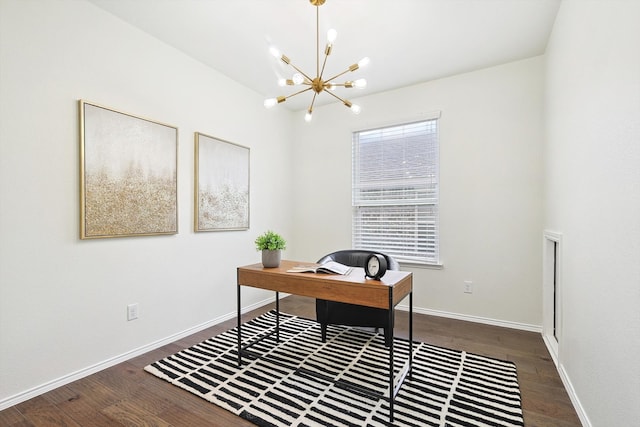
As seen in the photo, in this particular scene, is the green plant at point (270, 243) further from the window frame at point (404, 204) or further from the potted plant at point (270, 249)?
the window frame at point (404, 204)

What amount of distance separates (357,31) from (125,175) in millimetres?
2309

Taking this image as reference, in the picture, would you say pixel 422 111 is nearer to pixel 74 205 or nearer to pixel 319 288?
pixel 319 288

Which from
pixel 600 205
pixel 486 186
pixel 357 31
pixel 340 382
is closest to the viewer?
pixel 600 205

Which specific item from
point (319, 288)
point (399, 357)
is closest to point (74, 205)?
point (319, 288)

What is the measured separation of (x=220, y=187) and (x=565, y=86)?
3.20m

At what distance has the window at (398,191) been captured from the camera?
3.64 m

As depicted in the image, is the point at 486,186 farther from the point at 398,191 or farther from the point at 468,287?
the point at 468,287

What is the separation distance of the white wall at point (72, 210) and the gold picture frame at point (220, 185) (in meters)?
0.10

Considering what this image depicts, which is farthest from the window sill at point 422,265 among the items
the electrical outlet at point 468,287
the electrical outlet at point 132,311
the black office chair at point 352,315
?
the electrical outlet at point 132,311

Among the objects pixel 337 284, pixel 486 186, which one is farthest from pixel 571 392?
pixel 486 186

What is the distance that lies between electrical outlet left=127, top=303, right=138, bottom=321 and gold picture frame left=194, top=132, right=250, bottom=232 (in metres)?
0.88

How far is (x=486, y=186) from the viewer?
332 centimetres

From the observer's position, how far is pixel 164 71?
286 centimetres

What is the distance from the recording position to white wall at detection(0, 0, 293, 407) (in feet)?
6.34
